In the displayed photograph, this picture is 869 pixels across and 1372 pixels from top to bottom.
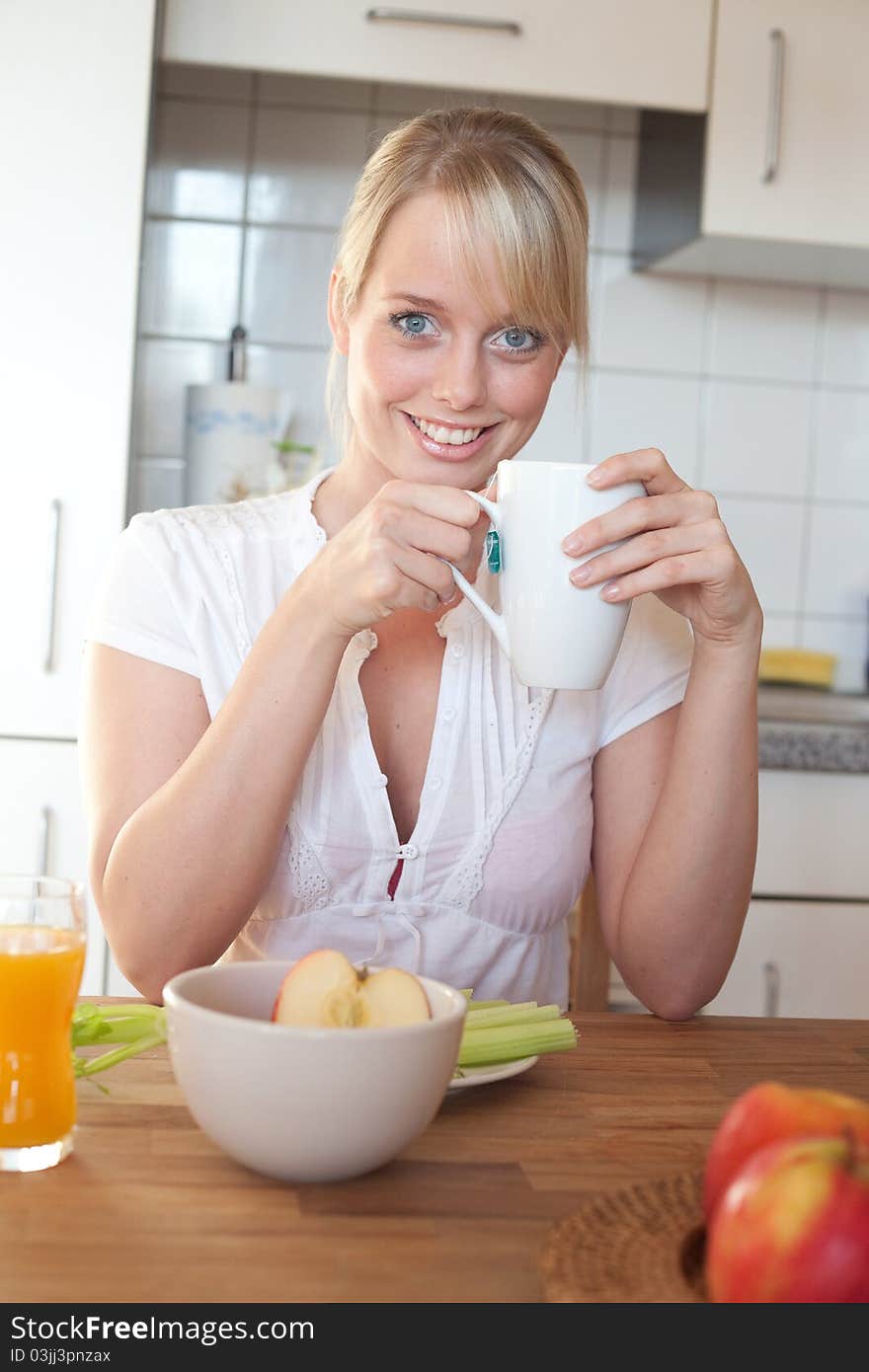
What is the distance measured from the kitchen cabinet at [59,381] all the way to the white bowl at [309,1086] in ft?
4.84

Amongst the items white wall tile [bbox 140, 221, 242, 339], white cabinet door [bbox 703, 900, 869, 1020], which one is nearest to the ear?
white cabinet door [bbox 703, 900, 869, 1020]

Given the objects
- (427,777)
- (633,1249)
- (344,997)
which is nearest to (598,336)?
(427,777)

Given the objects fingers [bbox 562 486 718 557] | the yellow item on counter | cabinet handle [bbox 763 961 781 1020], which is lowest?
cabinet handle [bbox 763 961 781 1020]

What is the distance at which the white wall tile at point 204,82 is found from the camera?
2.47 meters

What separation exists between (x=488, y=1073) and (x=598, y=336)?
6.55ft

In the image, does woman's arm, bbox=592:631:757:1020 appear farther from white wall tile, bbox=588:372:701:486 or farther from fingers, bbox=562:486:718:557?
white wall tile, bbox=588:372:701:486

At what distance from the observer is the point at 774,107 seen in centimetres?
227

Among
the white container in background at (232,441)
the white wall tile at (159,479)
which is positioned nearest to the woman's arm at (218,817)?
the white container in background at (232,441)

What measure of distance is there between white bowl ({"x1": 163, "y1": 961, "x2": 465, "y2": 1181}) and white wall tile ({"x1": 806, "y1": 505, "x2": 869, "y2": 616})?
6.99ft

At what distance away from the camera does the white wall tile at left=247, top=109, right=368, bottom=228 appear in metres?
2.50

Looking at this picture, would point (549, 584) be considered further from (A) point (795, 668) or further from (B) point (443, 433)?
(A) point (795, 668)

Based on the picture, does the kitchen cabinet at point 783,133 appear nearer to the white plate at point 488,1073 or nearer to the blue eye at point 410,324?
the blue eye at point 410,324

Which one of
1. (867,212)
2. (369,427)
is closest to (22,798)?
(369,427)
